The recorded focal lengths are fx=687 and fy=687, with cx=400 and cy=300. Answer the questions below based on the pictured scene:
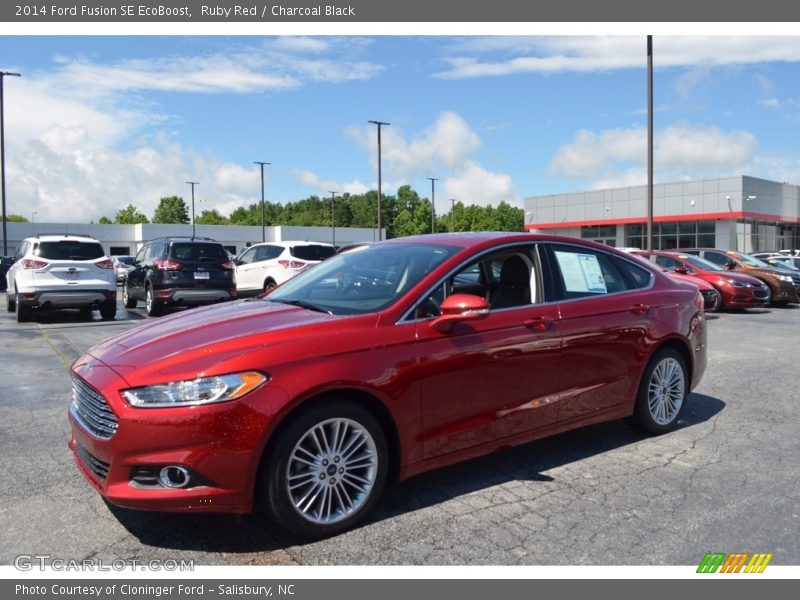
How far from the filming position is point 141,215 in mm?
144250

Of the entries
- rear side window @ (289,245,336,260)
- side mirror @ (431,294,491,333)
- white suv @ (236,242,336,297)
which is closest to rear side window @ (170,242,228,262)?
white suv @ (236,242,336,297)

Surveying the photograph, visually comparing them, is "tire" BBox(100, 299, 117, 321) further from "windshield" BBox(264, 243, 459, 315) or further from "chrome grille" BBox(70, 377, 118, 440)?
"chrome grille" BBox(70, 377, 118, 440)

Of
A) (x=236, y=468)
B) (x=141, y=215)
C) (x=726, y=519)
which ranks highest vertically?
(x=141, y=215)

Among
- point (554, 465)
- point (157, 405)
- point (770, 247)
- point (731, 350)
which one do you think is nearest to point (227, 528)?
point (157, 405)

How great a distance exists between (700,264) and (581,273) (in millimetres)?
13737

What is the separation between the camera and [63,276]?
13156 mm

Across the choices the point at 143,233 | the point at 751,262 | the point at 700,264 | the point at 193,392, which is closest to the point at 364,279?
the point at 193,392

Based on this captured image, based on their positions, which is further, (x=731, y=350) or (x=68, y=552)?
(x=731, y=350)

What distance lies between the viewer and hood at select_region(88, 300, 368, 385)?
3.38 metres

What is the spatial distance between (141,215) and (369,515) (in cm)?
15164

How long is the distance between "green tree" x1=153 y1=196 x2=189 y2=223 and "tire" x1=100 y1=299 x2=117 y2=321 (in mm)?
128627

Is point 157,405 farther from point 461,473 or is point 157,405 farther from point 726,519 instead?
point 726,519

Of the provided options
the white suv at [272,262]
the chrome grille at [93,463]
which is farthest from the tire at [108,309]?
the chrome grille at [93,463]

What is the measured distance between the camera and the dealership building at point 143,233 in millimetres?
61875
